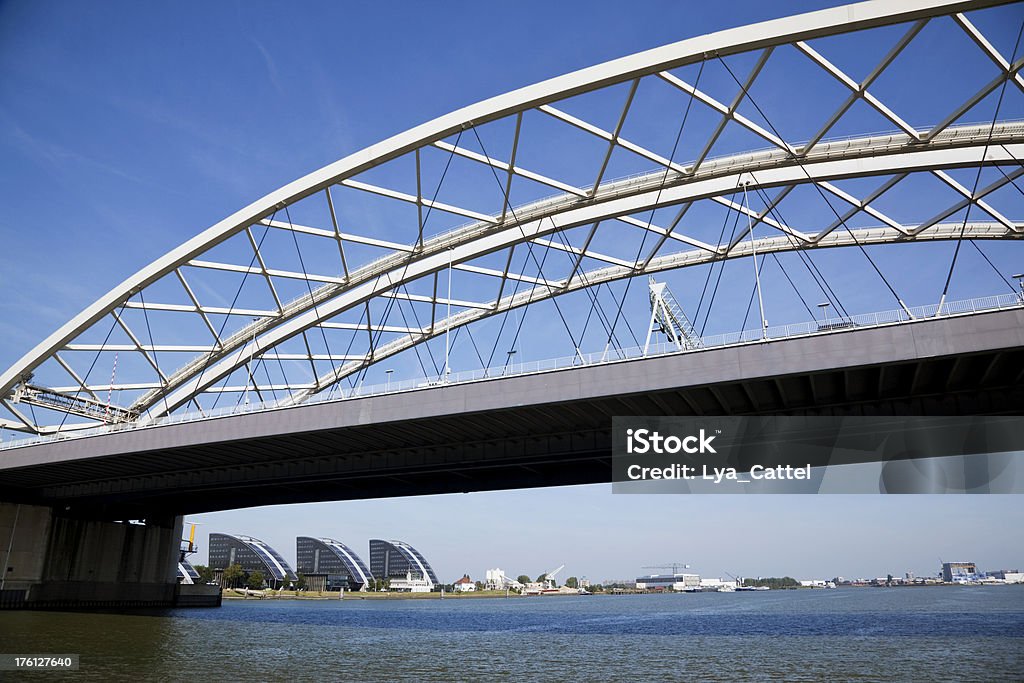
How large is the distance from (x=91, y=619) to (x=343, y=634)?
51.2 feet

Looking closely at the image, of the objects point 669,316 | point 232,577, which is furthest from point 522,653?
point 232,577

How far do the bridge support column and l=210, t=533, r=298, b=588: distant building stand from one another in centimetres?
10384

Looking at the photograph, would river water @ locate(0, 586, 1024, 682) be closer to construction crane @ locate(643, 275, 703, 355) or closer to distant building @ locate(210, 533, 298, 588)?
construction crane @ locate(643, 275, 703, 355)

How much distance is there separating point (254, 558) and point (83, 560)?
128055 millimetres

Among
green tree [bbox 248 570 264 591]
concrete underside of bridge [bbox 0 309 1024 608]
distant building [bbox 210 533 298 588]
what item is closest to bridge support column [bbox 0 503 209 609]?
concrete underside of bridge [bbox 0 309 1024 608]

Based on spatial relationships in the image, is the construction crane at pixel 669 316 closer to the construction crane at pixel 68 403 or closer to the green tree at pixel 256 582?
the construction crane at pixel 68 403

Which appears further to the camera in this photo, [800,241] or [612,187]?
[800,241]

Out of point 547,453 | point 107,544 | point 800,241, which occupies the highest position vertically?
point 800,241

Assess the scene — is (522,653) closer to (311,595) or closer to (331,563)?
(311,595)

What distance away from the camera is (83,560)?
55.9 meters

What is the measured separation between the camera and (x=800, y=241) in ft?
129

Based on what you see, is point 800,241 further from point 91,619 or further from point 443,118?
point 91,619

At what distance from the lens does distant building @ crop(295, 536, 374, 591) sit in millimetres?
183650

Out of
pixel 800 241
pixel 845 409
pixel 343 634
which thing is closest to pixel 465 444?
pixel 343 634
